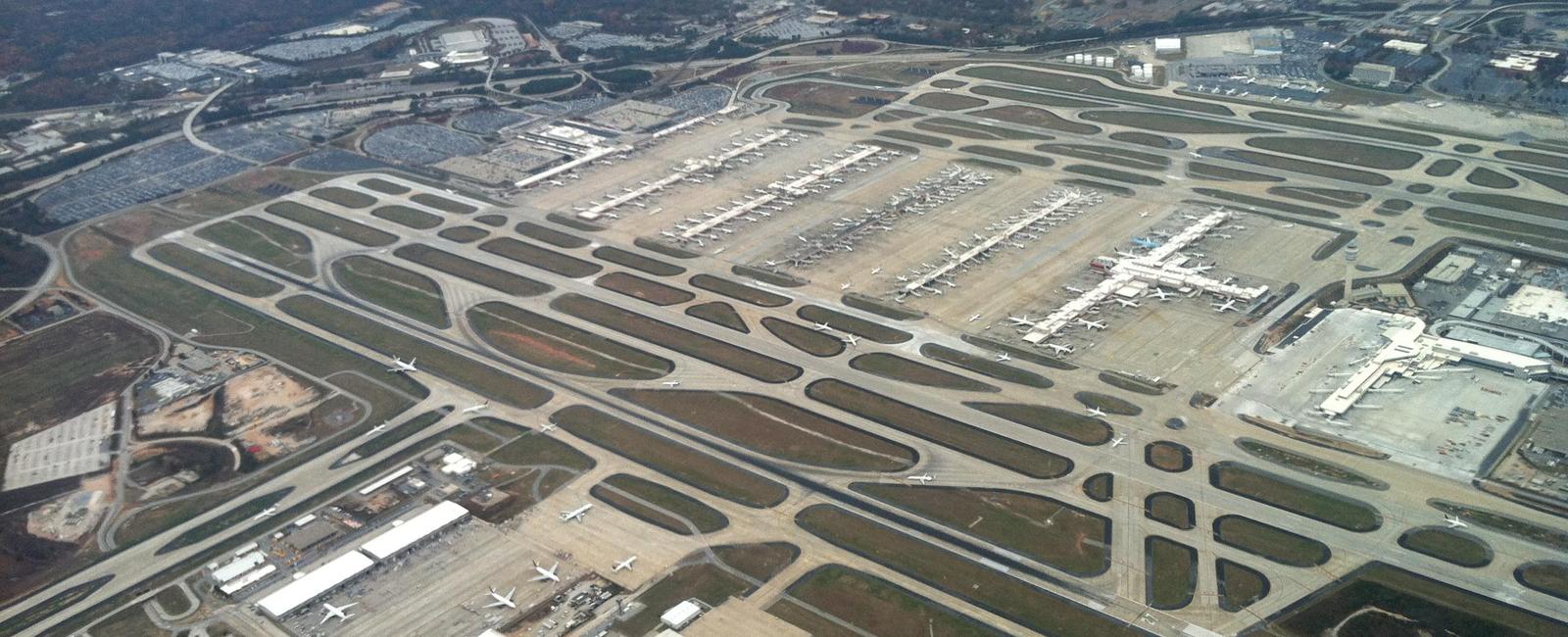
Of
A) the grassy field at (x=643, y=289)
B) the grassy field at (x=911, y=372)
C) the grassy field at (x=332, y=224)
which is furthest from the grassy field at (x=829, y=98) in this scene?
the grassy field at (x=911, y=372)

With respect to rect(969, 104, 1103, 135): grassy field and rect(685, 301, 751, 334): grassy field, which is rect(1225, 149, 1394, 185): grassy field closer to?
rect(969, 104, 1103, 135): grassy field

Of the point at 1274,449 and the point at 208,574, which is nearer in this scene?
the point at 208,574

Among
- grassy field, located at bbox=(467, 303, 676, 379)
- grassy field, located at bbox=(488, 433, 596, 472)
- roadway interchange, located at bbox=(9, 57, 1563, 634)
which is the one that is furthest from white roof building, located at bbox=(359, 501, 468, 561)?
grassy field, located at bbox=(467, 303, 676, 379)

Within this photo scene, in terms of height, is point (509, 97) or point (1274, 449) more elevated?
point (509, 97)

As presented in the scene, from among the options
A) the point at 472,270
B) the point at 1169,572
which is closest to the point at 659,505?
the point at 1169,572

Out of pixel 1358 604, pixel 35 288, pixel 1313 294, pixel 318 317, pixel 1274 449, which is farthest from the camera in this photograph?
pixel 35 288

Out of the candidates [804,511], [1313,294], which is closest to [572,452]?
[804,511]

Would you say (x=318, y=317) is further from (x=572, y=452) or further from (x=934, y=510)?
(x=934, y=510)
